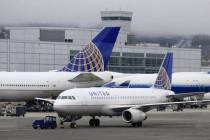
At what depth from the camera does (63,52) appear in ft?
484

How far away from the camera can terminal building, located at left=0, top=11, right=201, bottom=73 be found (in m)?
141

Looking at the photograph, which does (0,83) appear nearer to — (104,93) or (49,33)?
(104,93)

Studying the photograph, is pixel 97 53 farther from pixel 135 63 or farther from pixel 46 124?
pixel 135 63

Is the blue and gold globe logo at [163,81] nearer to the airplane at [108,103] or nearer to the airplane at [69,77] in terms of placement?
the airplane at [108,103]

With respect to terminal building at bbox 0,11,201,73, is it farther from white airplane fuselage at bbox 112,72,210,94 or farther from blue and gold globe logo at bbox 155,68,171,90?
blue and gold globe logo at bbox 155,68,171,90

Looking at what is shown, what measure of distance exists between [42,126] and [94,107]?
5266 mm

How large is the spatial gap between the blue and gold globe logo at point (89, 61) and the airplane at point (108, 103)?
76.3 feet

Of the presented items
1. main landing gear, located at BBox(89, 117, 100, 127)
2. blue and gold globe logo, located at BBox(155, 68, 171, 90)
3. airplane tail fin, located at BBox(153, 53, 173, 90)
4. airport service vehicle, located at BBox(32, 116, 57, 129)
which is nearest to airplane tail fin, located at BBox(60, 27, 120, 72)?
airplane tail fin, located at BBox(153, 53, 173, 90)

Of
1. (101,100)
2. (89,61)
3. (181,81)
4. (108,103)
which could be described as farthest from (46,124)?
(181,81)

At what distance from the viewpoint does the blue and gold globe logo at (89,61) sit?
279 ft

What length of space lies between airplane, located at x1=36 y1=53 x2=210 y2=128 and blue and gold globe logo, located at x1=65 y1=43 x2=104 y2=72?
23.3 m

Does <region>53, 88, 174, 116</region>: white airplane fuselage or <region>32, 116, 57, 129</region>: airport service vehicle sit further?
<region>53, 88, 174, 116</region>: white airplane fuselage

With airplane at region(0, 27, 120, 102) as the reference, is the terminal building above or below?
above

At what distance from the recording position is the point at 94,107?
55594 mm
